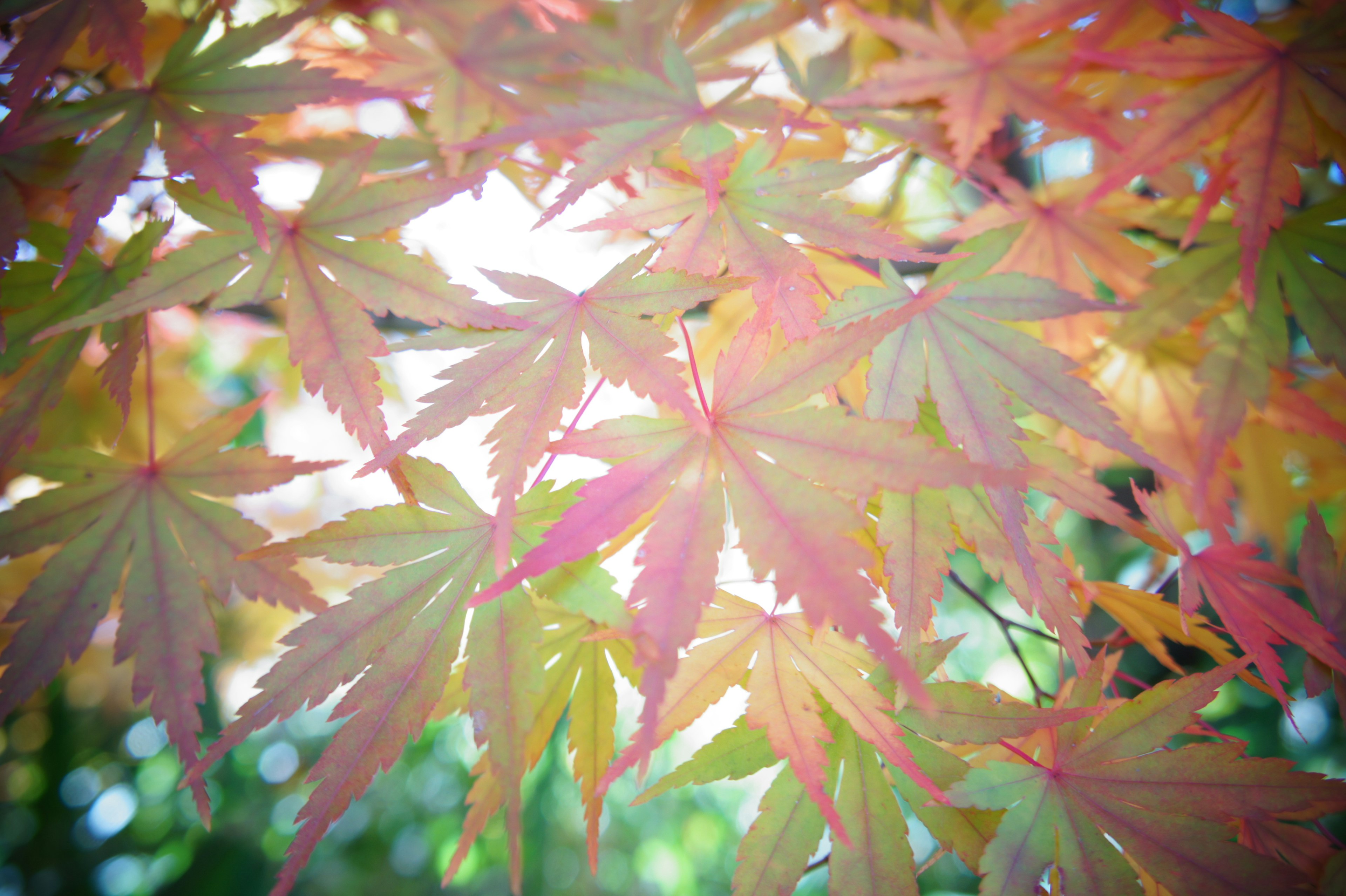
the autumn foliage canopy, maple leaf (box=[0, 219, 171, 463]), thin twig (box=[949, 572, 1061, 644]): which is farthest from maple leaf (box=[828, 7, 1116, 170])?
maple leaf (box=[0, 219, 171, 463])

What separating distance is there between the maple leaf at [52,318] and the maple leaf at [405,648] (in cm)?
35

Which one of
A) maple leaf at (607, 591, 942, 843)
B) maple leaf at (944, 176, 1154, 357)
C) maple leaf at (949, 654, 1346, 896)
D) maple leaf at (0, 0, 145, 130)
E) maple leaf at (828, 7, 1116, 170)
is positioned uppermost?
maple leaf at (0, 0, 145, 130)

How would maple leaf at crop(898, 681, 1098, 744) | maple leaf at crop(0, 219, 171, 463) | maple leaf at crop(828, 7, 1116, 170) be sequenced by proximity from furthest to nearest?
maple leaf at crop(828, 7, 1116, 170) < maple leaf at crop(0, 219, 171, 463) < maple leaf at crop(898, 681, 1098, 744)

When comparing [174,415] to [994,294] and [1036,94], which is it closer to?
[994,294]

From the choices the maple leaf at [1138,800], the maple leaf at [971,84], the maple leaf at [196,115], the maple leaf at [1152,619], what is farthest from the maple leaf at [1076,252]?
the maple leaf at [196,115]

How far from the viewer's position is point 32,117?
2.09 feet

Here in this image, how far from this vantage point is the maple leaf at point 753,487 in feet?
1.35

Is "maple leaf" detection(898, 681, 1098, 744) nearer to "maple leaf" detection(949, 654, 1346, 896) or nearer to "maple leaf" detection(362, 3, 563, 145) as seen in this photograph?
"maple leaf" detection(949, 654, 1346, 896)

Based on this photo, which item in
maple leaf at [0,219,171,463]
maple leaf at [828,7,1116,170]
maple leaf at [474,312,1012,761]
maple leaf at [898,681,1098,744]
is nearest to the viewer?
maple leaf at [474,312,1012,761]

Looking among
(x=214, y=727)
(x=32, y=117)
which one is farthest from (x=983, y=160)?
(x=214, y=727)

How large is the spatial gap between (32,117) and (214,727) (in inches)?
97.2

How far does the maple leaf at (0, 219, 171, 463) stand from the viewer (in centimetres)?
65

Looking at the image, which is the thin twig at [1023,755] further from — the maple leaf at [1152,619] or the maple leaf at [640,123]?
the maple leaf at [640,123]

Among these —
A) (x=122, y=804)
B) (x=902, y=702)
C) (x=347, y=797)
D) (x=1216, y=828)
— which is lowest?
(x=122, y=804)
